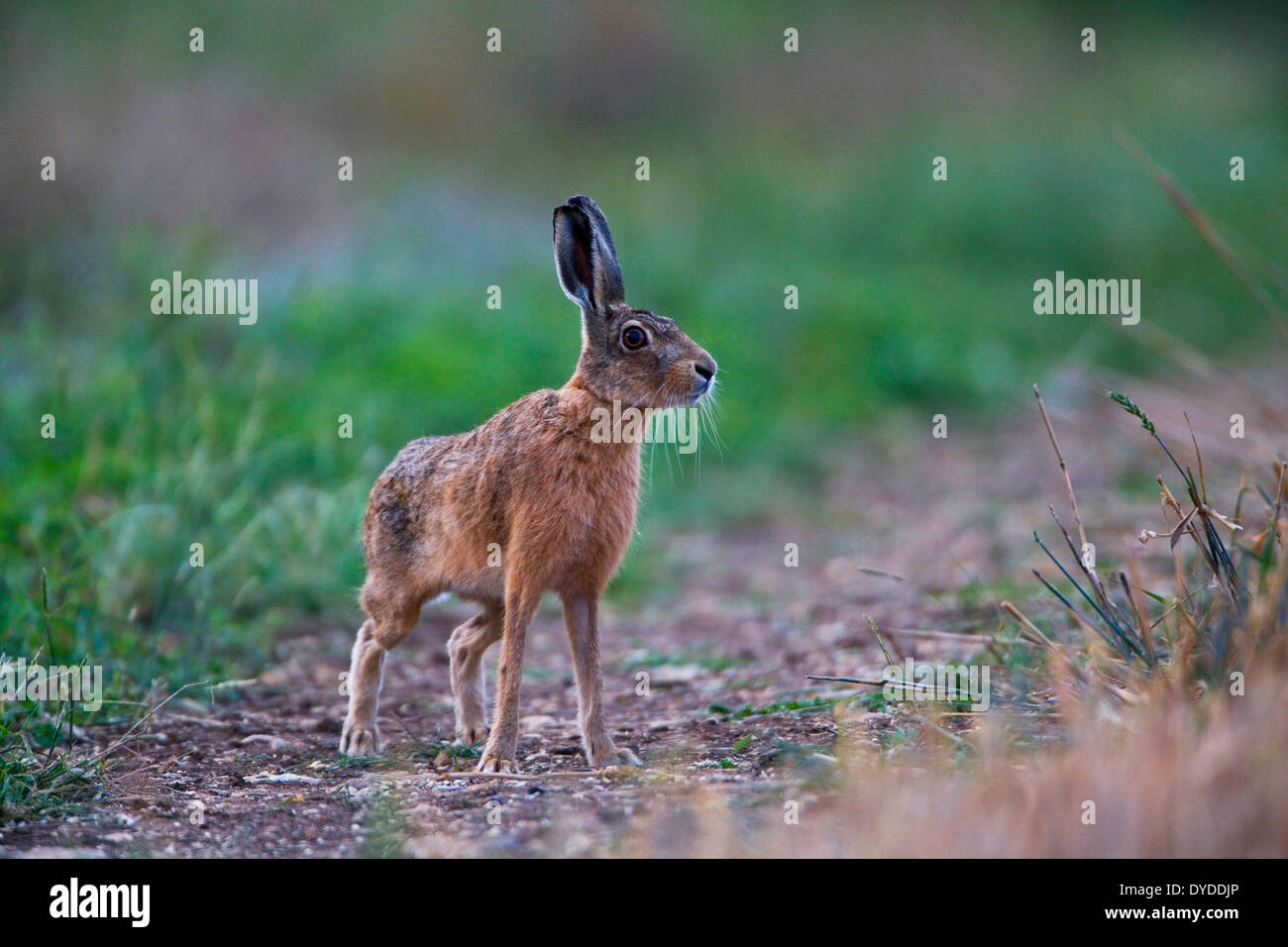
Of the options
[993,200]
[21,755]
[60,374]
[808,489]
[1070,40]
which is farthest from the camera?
[1070,40]

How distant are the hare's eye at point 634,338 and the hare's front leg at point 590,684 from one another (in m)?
1.01

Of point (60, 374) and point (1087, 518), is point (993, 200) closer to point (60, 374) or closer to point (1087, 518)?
point (1087, 518)

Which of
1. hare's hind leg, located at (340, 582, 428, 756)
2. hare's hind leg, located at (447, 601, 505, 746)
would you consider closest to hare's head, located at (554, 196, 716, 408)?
hare's hind leg, located at (447, 601, 505, 746)

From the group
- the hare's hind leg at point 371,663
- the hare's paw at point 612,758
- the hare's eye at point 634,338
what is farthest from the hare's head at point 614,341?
the hare's paw at point 612,758

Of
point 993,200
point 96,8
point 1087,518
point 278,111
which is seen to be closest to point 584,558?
point 1087,518

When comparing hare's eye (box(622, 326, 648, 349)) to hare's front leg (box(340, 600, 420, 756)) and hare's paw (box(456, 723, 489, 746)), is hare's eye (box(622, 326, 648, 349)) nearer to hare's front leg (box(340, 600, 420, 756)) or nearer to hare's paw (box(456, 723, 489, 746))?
hare's front leg (box(340, 600, 420, 756))

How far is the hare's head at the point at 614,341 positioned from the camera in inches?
211

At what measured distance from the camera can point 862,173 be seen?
18.1 meters

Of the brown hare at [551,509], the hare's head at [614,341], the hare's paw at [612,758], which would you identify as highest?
the hare's head at [614,341]

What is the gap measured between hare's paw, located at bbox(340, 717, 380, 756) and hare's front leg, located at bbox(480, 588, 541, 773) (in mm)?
564

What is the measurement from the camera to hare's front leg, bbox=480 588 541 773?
508cm

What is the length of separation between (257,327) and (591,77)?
379 inches

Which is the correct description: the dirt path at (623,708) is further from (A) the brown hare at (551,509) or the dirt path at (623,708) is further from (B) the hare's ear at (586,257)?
(B) the hare's ear at (586,257)

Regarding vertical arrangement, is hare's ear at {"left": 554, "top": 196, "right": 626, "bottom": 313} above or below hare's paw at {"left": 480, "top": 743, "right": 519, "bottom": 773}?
above
